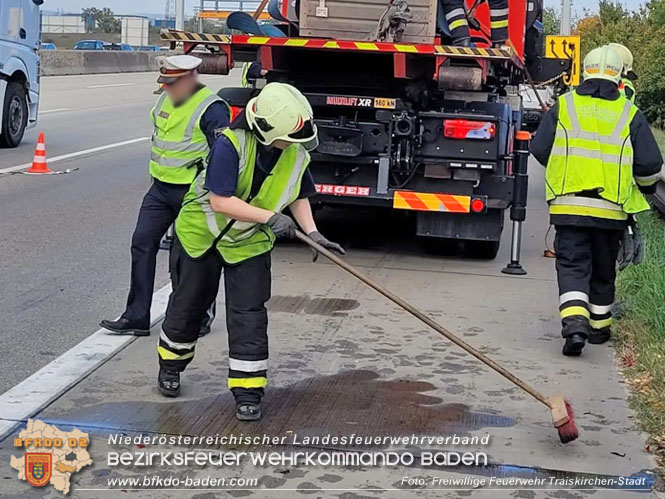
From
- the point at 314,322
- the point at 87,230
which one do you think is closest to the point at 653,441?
the point at 314,322

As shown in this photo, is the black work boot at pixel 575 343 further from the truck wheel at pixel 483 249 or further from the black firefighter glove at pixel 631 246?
the truck wheel at pixel 483 249

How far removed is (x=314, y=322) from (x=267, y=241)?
1.88 m

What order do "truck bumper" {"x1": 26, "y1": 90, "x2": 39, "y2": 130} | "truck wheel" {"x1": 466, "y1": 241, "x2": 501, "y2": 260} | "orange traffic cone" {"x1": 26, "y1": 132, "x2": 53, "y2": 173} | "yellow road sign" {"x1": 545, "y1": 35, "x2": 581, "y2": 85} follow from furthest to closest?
"truck bumper" {"x1": 26, "y1": 90, "x2": 39, "y2": 130}
"orange traffic cone" {"x1": 26, "y1": 132, "x2": 53, "y2": 173}
"yellow road sign" {"x1": 545, "y1": 35, "x2": 581, "y2": 85}
"truck wheel" {"x1": 466, "y1": 241, "x2": 501, "y2": 260}

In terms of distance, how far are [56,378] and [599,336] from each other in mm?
3329

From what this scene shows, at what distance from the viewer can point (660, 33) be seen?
21312mm

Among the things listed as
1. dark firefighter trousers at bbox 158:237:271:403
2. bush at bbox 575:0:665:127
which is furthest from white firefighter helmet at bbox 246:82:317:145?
bush at bbox 575:0:665:127

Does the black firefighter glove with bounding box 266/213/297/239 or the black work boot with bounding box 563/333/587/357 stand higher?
the black firefighter glove with bounding box 266/213/297/239

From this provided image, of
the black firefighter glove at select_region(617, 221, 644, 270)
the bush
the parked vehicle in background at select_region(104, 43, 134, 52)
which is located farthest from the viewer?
the parked vehicle in background at select_region(104, 43, 134, 52)

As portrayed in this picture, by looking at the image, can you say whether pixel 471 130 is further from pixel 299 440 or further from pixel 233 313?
pixel 299 440

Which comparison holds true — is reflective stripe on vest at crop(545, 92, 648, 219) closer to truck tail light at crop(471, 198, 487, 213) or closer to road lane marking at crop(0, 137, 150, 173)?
truck tail light at crop(471, 198, 487, 213)

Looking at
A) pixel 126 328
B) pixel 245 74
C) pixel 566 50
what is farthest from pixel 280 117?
pixel 566 50

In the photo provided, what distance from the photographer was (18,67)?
15.9m

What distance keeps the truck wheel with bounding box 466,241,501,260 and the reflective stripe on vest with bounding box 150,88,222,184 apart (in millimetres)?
3839

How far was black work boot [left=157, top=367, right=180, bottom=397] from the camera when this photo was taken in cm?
548
